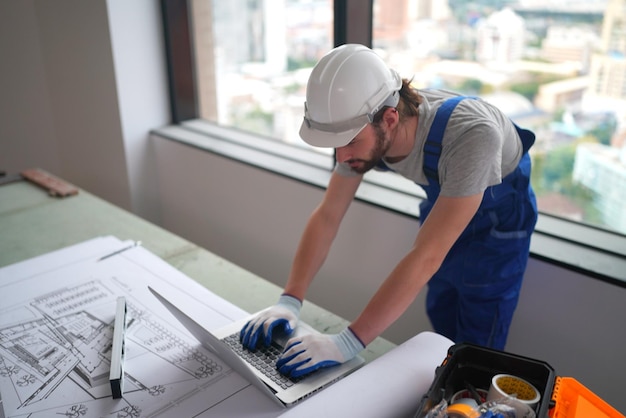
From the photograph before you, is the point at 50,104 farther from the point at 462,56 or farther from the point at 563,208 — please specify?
the point at 563,208

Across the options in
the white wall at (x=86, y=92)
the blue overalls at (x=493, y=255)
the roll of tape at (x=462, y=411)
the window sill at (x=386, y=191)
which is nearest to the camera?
the roll of tape at (x=462, y=411)

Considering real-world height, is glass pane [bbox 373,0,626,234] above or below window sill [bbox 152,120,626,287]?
above

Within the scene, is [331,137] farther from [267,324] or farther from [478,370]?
[478,370]

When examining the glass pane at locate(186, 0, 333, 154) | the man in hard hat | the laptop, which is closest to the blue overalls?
the man in hard hat

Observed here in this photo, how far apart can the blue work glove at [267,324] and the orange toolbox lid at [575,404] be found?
55 centimetres

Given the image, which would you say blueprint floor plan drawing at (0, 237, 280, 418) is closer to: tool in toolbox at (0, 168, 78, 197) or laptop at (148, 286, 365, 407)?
laptop at (148, 286, 365, 407)

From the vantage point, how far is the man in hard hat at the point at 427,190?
41.5 inches

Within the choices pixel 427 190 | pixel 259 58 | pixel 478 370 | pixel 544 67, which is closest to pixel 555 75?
pixel 544 67

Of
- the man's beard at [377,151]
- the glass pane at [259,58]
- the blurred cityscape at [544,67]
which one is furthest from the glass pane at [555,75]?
the glass pane at [259,58]

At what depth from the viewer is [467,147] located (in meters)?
1.06

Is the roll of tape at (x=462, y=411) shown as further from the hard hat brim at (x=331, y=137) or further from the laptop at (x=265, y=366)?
the hard hat brim at (x=331, y=137)

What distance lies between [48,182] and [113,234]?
590 mm

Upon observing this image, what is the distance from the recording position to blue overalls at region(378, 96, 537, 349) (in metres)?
1.27

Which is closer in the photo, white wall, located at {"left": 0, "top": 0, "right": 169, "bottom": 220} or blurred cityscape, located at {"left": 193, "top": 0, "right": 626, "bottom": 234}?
blurred cityscape, located at {"left": 193, "top": 0, "right": 626, "bottom": 234}
